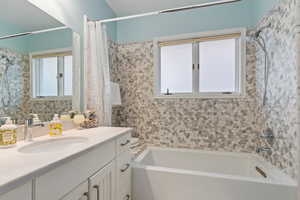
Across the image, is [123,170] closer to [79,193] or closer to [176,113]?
[79,193]

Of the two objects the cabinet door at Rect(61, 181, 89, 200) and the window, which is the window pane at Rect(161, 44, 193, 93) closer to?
the window

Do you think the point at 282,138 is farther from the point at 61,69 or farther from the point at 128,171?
the point at 61,69

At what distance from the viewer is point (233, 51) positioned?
215 cm

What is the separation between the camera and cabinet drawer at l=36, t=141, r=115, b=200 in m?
0.66

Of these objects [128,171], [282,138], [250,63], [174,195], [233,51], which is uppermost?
[233,51]

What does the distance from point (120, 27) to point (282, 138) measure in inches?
99.5

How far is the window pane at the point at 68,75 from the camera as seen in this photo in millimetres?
1488

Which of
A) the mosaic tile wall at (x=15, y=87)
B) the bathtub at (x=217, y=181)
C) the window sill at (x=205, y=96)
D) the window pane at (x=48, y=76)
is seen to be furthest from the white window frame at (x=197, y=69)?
the mosaic tile wall at (x=15, y=87)

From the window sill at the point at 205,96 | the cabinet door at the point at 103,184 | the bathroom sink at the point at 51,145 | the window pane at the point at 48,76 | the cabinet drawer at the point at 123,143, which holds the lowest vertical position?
the cabinet door at the point at 103,184

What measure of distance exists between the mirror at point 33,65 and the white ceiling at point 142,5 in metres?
1.04

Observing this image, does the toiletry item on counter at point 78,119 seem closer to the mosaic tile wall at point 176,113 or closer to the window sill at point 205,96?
the mosaic tile wall at point 176,113

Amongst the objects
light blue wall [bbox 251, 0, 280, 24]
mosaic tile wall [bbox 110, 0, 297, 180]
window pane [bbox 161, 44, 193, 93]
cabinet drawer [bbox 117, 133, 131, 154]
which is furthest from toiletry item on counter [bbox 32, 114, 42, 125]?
light blue wall [bbox 251, 0, 280, 24]

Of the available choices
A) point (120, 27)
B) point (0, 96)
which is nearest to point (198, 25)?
point (120, 27)

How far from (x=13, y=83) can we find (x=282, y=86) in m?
2.16
